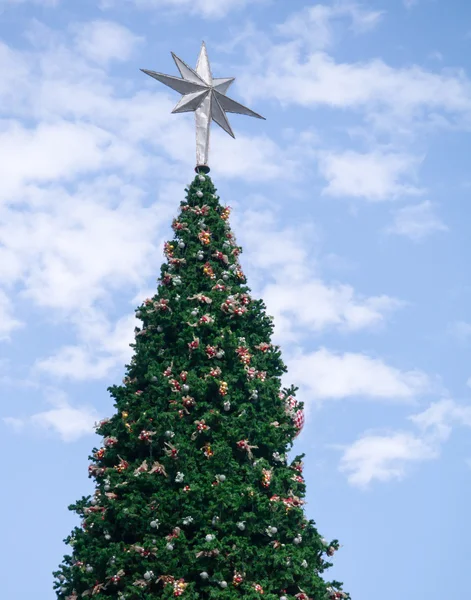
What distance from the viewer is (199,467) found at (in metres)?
15.4

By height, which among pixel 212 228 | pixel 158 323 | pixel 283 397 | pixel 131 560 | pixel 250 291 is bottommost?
pixel 131 560

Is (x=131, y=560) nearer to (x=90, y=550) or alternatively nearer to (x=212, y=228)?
(x=90, y=550)

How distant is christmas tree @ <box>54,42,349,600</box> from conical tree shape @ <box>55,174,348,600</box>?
0.03 meters

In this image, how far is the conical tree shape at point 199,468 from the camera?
1441cm

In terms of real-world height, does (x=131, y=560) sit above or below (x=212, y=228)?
below

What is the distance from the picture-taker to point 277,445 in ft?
53.4

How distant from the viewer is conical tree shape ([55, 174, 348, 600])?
14414 millimetres

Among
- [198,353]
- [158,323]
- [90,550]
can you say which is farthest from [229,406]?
[90,550]

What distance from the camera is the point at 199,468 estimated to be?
15352 mm

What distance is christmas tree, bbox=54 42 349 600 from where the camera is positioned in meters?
14.4

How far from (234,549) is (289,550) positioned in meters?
1.37

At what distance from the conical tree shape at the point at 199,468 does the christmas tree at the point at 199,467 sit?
0.08ft

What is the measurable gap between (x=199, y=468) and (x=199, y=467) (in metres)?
0.02

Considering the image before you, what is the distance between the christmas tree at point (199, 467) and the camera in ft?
47.3
